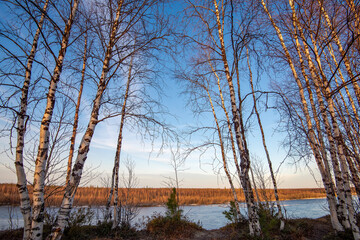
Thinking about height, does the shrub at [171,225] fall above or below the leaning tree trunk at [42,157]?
below

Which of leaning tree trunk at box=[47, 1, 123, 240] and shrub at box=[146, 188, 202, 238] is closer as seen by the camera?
leaning tree trunk at box=[47, 1, 123, 240]

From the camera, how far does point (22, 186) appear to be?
3348 mm

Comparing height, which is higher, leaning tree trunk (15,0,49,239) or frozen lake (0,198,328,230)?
leaning tree trunk (15,0,49,239)

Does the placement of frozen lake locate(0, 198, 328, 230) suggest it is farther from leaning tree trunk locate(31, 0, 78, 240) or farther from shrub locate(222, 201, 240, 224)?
leaning tree trunk locate(31, 0, 78, 240)

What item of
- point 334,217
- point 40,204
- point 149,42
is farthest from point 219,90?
point 40,204

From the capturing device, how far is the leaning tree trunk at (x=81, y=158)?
9.74 ft

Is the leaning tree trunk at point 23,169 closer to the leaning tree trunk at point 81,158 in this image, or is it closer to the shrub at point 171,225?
the leaning tree trunk at point 81,158

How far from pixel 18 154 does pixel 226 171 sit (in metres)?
7.84

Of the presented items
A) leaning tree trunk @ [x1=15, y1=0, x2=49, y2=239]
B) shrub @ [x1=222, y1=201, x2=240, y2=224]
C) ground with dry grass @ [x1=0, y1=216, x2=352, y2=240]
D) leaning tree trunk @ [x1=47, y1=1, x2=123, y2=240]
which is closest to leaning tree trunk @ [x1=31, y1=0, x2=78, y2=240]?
leaning tree trunk @ [x1=47, y1=1, x2=123, y2=240]

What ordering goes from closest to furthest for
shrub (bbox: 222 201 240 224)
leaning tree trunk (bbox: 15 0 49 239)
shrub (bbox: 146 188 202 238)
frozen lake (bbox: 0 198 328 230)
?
1. leaning tree trunk (bbox: 15 0 49 239)
2. shrub (bbox: 146 188 202 238)
3. frozen lake (bbox: 0 198 328 230)
4. shrub (bbox: 222 201 240 224)

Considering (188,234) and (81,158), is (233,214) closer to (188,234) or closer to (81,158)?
(188,234)

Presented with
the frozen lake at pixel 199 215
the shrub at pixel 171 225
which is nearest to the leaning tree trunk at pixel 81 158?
the frozen lake at pixel 199 215

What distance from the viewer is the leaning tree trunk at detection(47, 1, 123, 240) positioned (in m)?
2.97

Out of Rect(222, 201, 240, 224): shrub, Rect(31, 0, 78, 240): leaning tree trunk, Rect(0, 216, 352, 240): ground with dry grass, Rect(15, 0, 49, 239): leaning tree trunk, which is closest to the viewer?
Rect(31, 0, 78, 240): leaning tree trunk
